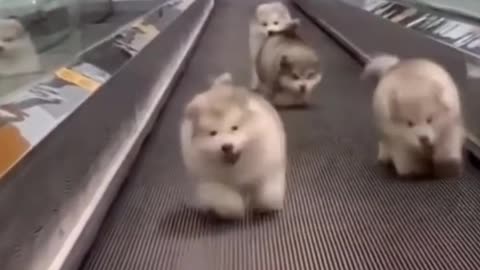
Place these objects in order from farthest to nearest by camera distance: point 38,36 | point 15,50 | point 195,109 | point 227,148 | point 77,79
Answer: point 38,36 → point 15,50 → point 77,79 → point 195,109 → point 227,148

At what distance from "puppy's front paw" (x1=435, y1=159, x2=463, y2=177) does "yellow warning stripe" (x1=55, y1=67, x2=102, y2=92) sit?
1153 mm

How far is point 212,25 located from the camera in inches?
377

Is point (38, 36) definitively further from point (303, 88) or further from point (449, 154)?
point (449, 154)

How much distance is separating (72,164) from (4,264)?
759 millimetres

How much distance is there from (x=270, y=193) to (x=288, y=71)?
1714 millimetres

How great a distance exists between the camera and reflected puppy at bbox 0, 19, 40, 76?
347cm

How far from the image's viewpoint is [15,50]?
386 centimetres

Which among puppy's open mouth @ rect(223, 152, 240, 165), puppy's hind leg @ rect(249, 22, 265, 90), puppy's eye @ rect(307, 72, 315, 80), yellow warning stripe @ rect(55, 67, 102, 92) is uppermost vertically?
puppy's open mouth @ rect(223, 152, 240, 165)

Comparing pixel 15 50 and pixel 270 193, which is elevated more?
pixel 270 193

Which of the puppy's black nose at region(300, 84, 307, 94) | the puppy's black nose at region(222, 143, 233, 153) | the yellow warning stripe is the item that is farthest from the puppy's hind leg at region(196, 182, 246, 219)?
the puppy's black nose at region(300, 84, 307, 94)

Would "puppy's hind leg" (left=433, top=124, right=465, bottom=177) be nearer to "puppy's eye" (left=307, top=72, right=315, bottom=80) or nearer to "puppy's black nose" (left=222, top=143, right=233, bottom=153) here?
"puppy's black nose" (left=222, top=143, right=233, bottom=153)

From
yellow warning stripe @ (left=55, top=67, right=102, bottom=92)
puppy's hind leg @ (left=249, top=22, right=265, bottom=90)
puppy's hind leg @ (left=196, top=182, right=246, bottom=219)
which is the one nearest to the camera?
puppy's hind leg @ (left=196, top=182, right=246, bottom=219)

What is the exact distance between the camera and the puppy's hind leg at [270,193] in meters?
2.32

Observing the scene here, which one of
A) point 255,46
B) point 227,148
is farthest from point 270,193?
point 255,46
